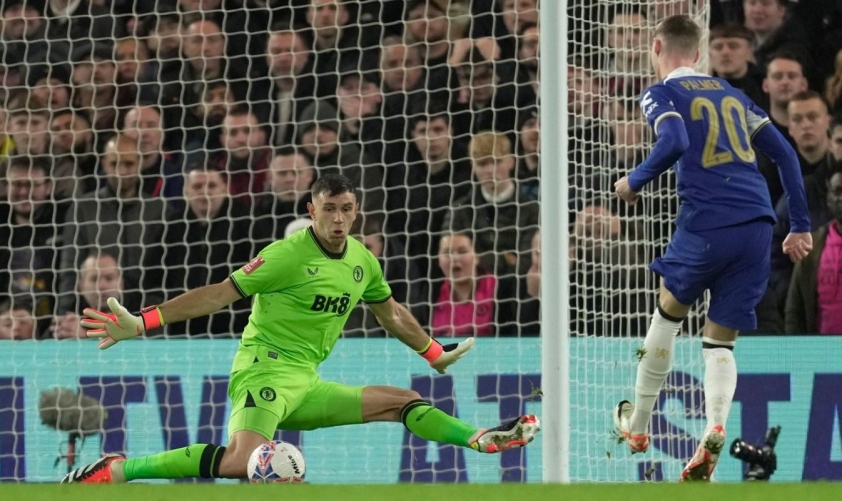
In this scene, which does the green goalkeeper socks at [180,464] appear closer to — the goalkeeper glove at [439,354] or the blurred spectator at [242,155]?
the goalkeeper glove at [439,354]

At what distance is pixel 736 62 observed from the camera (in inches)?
318

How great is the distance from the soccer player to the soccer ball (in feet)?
5.14

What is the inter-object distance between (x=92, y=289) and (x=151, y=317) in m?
2.14

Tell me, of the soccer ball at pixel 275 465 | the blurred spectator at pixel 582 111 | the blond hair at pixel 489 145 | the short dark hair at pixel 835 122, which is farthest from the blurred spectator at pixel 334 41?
the soccer ball at pixel 275 465

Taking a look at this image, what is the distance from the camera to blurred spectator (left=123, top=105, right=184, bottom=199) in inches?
333

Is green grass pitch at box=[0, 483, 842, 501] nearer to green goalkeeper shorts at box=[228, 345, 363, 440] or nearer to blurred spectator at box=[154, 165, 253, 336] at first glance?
green goalkeeper shorts at box=[228, 345, 363, 440]

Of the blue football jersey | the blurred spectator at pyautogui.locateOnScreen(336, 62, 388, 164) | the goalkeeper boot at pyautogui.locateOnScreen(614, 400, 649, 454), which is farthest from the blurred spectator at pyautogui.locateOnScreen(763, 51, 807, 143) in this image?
the goalkeeper boot at pyautogui.locateOnScreen(614, 400, 649, 454)

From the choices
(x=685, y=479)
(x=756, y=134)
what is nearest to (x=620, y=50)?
(x=756, y=134)

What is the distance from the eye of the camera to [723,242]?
5.75 metres

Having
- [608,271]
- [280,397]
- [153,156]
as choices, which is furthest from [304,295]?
[153,156]

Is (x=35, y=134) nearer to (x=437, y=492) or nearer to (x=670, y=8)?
(x=670, y=8)

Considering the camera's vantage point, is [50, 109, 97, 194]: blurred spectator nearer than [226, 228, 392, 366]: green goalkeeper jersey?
No

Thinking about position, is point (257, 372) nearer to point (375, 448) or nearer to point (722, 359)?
point (375, 448)

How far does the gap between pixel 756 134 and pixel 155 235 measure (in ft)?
12.3
